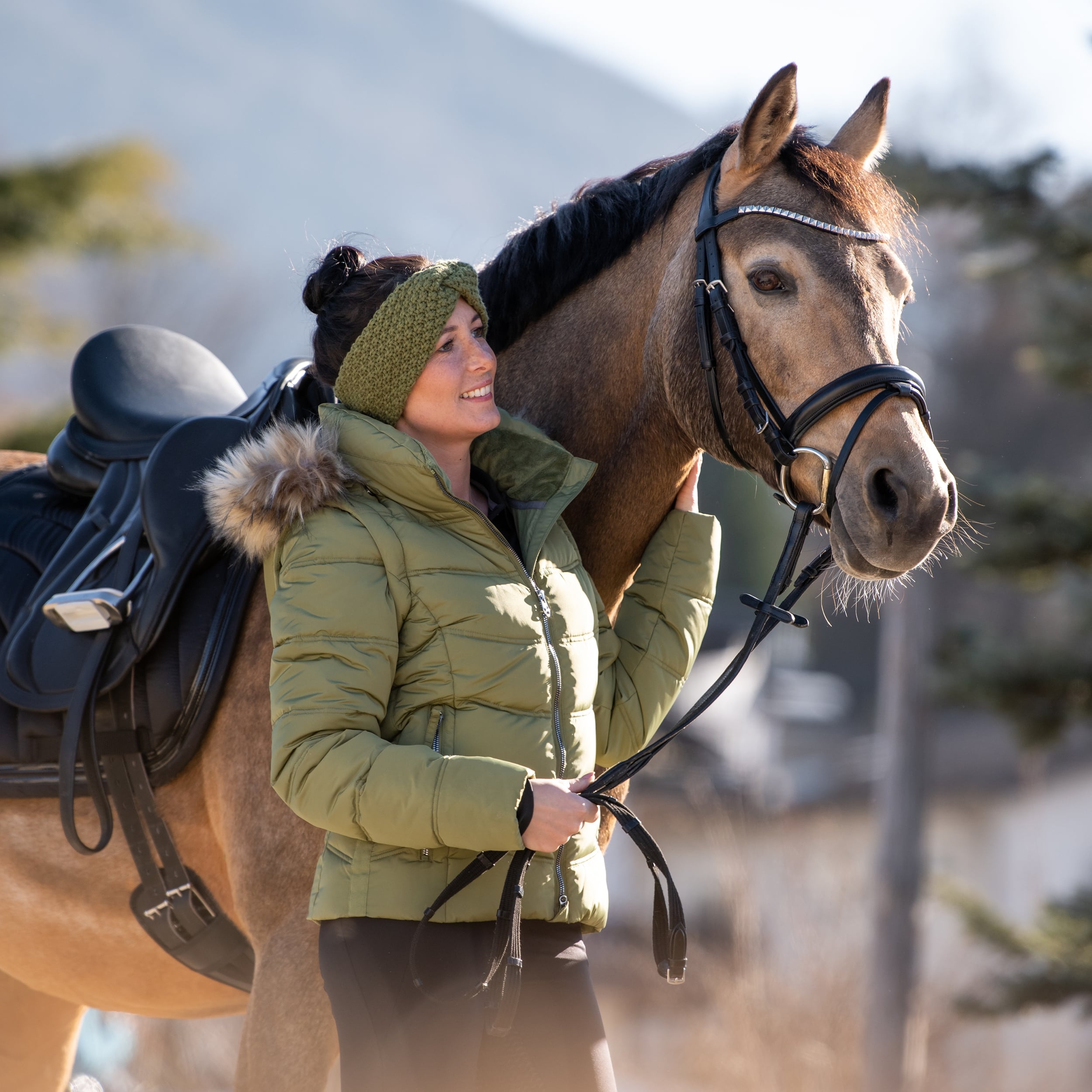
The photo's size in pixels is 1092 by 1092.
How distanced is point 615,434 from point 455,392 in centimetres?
46

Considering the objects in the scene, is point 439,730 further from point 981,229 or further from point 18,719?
point 981,229

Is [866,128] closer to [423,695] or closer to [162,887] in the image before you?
[423,695]

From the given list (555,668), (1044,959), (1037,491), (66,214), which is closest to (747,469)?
(555,668)

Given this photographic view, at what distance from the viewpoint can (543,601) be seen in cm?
176

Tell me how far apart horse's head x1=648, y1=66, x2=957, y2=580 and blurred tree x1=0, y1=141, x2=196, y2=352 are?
7.88 metres

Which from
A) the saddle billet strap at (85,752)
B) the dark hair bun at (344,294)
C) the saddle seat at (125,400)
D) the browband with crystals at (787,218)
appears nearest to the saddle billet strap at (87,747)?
the saddle billet strap at (85,752)

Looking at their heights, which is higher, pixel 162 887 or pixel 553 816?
pixel 553 816

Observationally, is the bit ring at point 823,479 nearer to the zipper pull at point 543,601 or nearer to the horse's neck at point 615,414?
the horse's neck at point 615,414

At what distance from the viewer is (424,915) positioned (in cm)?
159

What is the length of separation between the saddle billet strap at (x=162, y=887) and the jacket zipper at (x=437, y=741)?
2.61ft

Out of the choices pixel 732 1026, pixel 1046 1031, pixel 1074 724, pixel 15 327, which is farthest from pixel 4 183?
pixel 1046 1031

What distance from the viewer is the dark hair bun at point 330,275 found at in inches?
76.6

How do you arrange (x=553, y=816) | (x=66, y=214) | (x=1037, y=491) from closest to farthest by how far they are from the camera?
(x=553, y=816) → (x=1037, y=491) → (x=66, y=214)

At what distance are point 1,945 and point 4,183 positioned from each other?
7.53 meters
